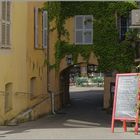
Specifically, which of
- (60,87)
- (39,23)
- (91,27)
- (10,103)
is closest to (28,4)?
(39,23)

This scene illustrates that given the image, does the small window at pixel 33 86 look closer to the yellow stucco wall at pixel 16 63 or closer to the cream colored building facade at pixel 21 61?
the cream colored building facade at pixel 21 61

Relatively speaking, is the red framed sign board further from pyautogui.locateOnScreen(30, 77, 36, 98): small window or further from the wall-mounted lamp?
the wall-mounted lamp

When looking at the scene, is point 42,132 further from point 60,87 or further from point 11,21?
point 60,87

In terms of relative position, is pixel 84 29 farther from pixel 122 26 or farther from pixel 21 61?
pixel 21 61

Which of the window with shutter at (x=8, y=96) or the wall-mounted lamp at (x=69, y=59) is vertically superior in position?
the wall-mounted lamp at (x=69, y=59)

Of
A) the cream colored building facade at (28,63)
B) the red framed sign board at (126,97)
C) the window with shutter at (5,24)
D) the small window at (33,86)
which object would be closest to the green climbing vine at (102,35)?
the cream colored building facade at (28,63)

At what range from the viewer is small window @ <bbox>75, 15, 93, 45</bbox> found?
97.6 feet

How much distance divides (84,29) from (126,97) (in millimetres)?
14240

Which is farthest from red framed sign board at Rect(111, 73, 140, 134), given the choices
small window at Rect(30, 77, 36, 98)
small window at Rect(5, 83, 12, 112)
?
small window at Rect(30, 77, 36, 98)

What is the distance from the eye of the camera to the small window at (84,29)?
29.7m

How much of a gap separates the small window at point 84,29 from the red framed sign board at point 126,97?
13681mm

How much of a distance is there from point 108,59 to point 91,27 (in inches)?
80.8

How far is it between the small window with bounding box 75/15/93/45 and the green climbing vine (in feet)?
0.76

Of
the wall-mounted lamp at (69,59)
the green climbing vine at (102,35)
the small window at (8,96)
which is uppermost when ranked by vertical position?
the green climbing vine at (102,35)
